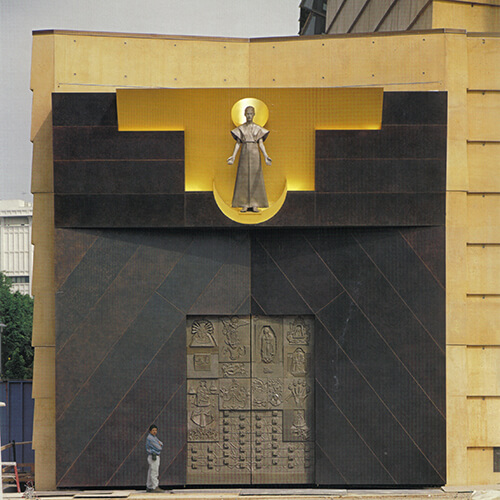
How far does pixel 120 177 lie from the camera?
16.6 metres

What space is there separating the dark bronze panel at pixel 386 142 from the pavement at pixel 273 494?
714cm

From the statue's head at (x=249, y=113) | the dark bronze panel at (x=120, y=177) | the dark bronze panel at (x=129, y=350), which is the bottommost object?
the dark bronze panel at (x=129, y=350)

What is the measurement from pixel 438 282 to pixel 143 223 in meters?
6.54

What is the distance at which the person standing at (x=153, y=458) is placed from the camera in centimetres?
1628

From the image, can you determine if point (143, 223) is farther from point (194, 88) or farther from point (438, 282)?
point (438, 282)

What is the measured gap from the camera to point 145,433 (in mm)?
16703

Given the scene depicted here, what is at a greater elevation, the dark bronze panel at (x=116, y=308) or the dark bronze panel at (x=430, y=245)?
the dark bronze panel at (x=430, y=245)

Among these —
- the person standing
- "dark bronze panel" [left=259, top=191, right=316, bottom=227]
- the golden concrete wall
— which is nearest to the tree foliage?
the golden concrete wall

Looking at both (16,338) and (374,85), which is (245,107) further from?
(16,338)

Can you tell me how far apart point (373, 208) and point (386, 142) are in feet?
4.76

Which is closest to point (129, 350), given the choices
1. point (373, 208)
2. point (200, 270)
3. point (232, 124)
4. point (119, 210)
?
point (200, 270)

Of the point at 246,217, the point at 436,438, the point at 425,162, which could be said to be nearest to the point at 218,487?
the point at 436,438

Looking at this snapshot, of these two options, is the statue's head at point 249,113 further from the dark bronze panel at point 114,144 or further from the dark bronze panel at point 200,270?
the dark bronze panel at point 200,270

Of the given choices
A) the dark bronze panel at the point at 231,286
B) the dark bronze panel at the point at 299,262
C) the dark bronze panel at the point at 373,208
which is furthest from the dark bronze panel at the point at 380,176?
the dark bronze panel at the point at 231,286
